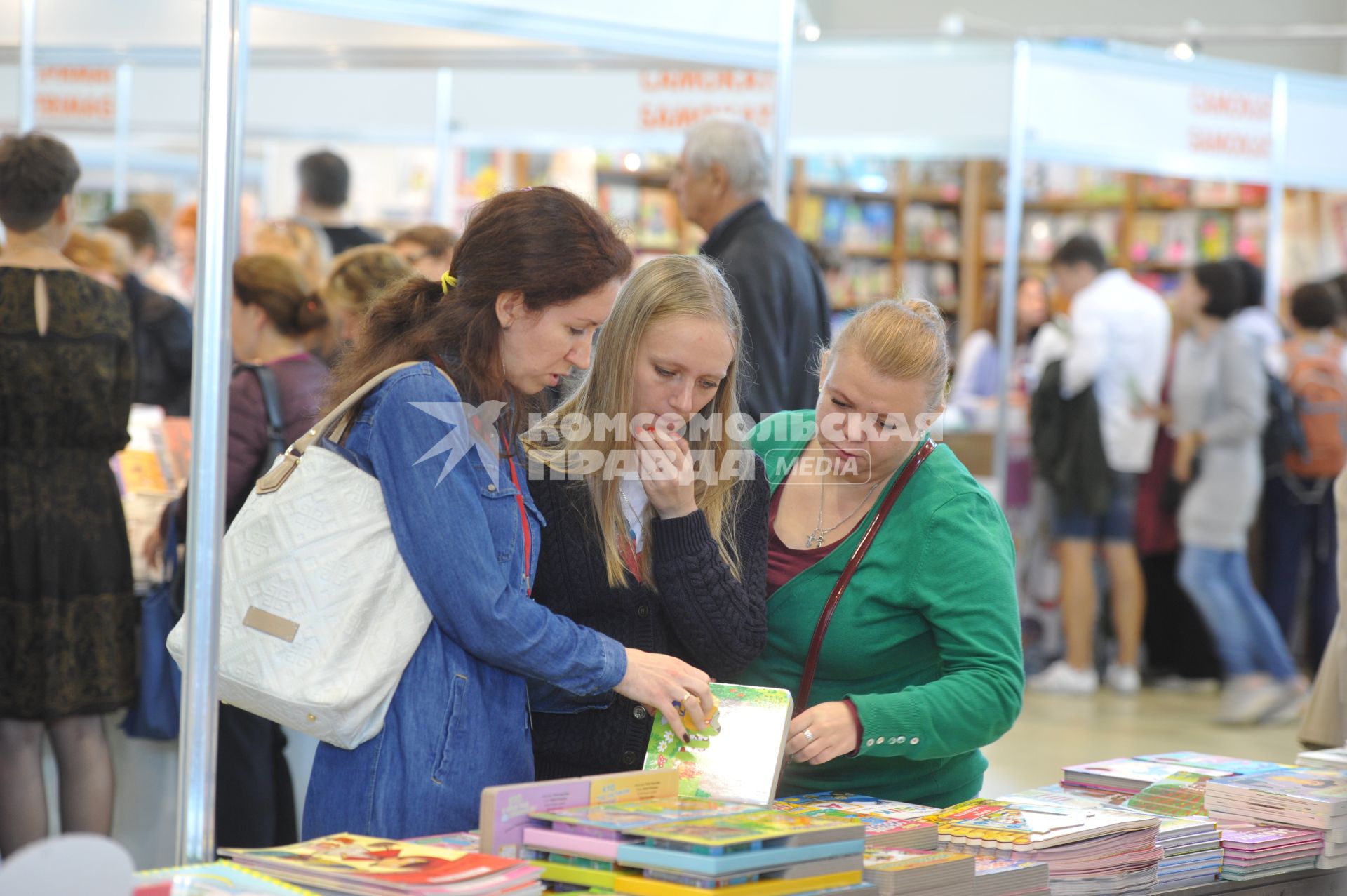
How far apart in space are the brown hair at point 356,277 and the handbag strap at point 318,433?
172cm

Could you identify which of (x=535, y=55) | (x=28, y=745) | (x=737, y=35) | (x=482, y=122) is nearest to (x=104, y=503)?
(x=28, y=745)

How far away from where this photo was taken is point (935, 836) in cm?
172

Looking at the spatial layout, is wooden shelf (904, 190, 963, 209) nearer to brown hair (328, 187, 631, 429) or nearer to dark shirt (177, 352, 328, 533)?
dark shirt (177, 352, 328, 533)

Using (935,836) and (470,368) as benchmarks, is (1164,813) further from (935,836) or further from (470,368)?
(470,368)

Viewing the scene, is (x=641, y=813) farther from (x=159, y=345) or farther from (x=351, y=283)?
(x=159, y=345)

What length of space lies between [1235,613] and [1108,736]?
87 cm

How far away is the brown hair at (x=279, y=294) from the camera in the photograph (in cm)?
330

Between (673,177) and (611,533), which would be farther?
(673,177)

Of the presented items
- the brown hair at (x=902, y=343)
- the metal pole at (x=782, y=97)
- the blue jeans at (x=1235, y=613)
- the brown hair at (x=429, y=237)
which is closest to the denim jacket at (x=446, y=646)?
the brown hair at (x=902, y=343)

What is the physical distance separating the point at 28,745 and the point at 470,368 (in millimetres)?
1868

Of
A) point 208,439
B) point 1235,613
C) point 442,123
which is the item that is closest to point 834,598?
point 208,439

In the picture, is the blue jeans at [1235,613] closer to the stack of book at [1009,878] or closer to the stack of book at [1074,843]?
the stack of book at [1074,843]

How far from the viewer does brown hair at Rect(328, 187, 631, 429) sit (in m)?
1.74

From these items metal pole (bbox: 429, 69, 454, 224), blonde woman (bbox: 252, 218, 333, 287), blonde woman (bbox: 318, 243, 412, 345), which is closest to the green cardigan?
blonde woman (bbox: 318, 243, 412, 345)
